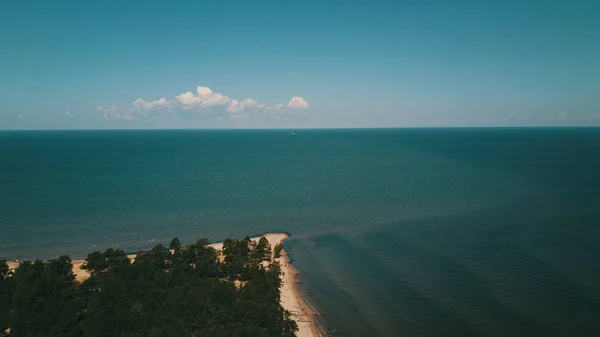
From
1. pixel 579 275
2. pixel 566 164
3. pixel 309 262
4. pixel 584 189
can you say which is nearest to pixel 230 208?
pixel 309 262

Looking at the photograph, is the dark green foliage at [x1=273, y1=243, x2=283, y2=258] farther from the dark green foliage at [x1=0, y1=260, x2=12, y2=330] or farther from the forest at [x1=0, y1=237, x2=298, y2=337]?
the dark green foliage at [x1=0, y1=260, x2=12, y2=330]

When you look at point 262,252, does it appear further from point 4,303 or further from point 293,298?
point 4,303

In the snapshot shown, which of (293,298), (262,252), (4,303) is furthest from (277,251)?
(4,303)

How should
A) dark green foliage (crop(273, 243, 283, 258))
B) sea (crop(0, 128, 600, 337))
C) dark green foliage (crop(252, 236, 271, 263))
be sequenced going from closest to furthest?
sea (crop(0, 128, 600, 337)) → dark green foliage (crop(252, 236, 271, 263)) → dark green foliage (crop(273, 243, 283, 258))

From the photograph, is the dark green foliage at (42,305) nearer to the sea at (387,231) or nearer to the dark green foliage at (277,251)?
the sea at (387,231)

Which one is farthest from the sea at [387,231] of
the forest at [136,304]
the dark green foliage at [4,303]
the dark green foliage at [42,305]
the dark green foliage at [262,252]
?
the dark green foliage at [42,305]

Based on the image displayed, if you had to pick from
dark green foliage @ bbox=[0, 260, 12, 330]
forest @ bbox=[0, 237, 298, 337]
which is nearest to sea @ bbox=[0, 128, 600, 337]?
forest @ bbox=[0, 237, 298, 337]
